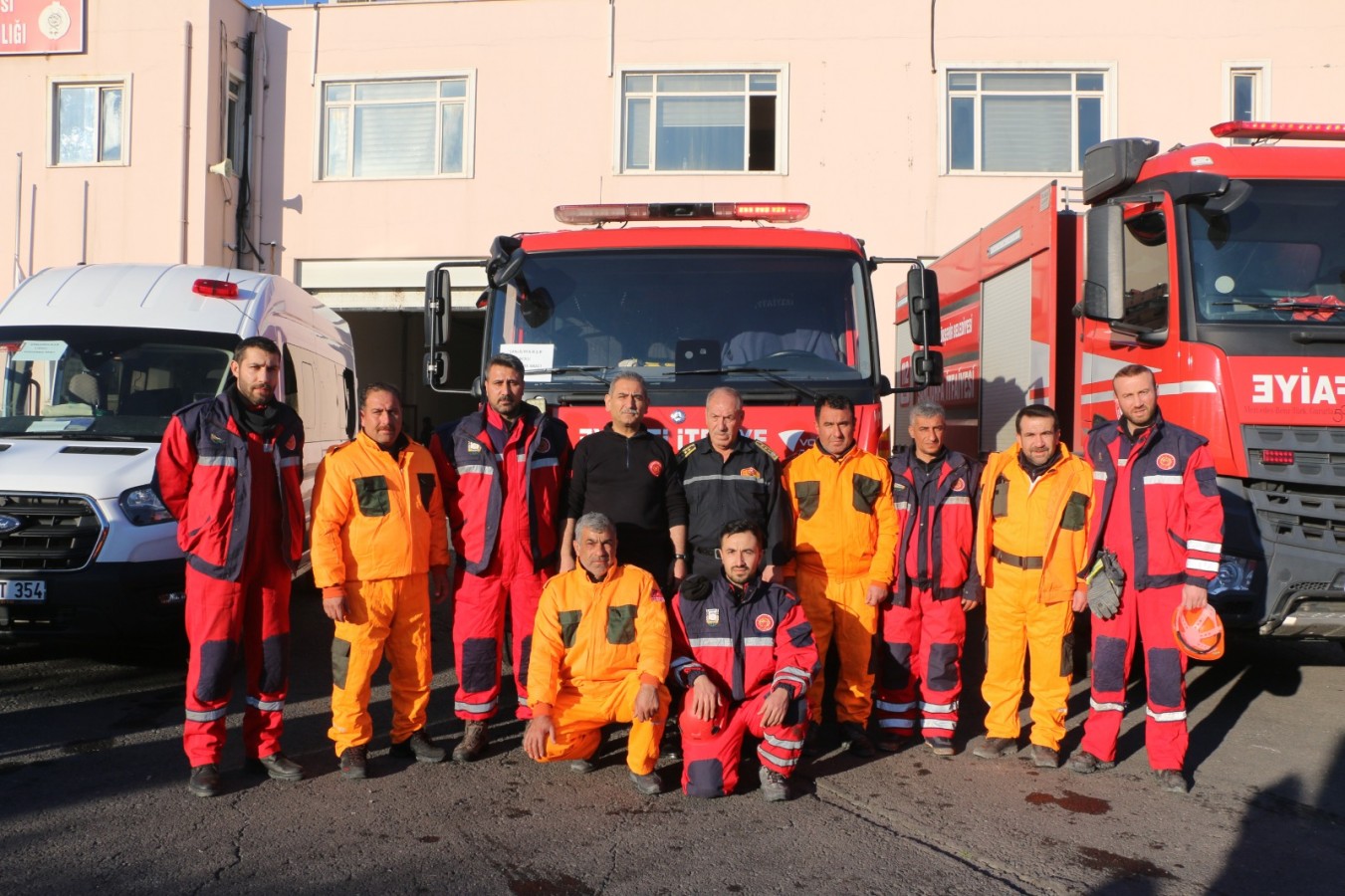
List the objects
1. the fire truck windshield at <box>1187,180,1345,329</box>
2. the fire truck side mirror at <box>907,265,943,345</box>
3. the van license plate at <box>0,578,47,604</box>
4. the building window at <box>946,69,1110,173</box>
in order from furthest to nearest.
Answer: the building window at <box>946,69,1110,173</box> < the fire truck side mirror at <box>907,265,943,345</box> < the van license plate at <box>0,578,47,604</box> < the fire truck windshield at <box>1187,180,1345,329</box>

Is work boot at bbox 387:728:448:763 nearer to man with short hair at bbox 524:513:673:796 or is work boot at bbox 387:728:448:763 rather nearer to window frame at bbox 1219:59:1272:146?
man with short hair at bbox 524:513:673:796

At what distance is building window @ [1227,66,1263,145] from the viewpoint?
14383 mm

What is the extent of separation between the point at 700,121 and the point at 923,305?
32.6 feet

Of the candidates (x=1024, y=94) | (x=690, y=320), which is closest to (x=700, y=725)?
(x=690, y=320)

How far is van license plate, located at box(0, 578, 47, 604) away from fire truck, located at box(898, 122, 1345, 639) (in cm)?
553

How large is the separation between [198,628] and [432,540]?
1.03m

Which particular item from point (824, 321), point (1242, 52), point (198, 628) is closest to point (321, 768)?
point (198, 628)

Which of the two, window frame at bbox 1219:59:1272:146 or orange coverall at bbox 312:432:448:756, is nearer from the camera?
orange coverall at bbox 312:432:448:756

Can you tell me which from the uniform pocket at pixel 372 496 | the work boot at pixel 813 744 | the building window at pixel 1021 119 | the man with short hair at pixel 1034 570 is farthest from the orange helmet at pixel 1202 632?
the building window at pixel 1021 119

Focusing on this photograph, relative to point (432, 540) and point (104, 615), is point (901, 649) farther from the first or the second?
point (104, 615)

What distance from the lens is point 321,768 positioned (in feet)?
15.8

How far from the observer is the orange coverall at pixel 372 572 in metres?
4.67

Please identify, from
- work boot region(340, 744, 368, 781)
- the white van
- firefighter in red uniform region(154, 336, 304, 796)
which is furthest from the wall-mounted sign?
work boot region(340, 744, 368, 781)

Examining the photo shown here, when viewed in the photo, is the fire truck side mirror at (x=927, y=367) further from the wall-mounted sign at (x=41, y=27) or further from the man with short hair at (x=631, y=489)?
the wall-mounted sign at (x=41, y=27)
